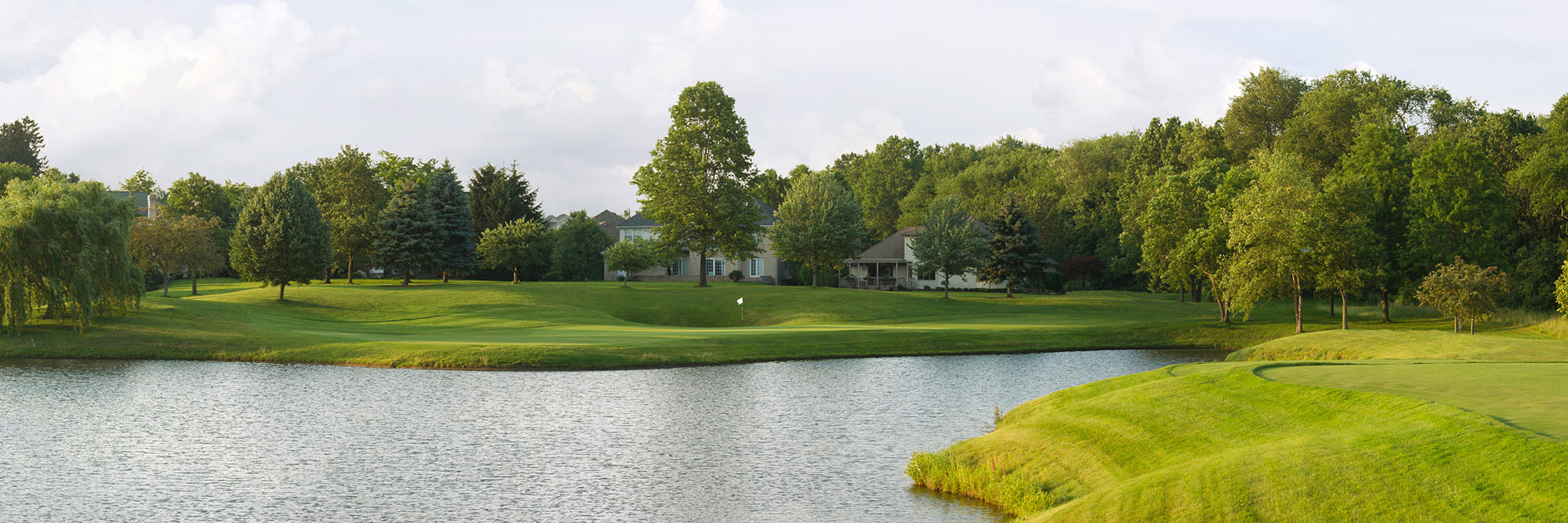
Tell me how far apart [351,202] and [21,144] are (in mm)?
65774

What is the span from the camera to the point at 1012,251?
2761 inches

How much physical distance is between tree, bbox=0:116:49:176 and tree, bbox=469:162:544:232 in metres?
56.5

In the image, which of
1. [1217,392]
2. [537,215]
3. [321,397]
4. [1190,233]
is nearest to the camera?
[1217,392]

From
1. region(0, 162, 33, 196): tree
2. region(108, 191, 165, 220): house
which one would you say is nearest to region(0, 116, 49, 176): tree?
region(108, 191, 165, 220): house

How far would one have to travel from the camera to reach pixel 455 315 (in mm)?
55406

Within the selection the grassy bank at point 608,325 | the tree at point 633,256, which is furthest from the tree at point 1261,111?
the tree at point 633,256

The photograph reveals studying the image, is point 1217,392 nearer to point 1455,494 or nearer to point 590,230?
point 1455,494

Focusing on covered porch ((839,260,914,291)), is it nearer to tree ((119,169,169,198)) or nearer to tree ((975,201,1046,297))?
tree ((975,201,1046,297))

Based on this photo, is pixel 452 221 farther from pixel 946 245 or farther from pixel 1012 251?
pixel 1012 251

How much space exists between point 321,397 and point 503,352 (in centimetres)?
918

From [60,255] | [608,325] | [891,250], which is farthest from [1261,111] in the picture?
[60,255]

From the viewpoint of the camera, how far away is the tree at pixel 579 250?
86688mm

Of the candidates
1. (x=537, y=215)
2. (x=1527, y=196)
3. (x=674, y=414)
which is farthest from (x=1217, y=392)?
(x=537, y=215)

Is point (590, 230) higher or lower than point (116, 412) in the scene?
higher
